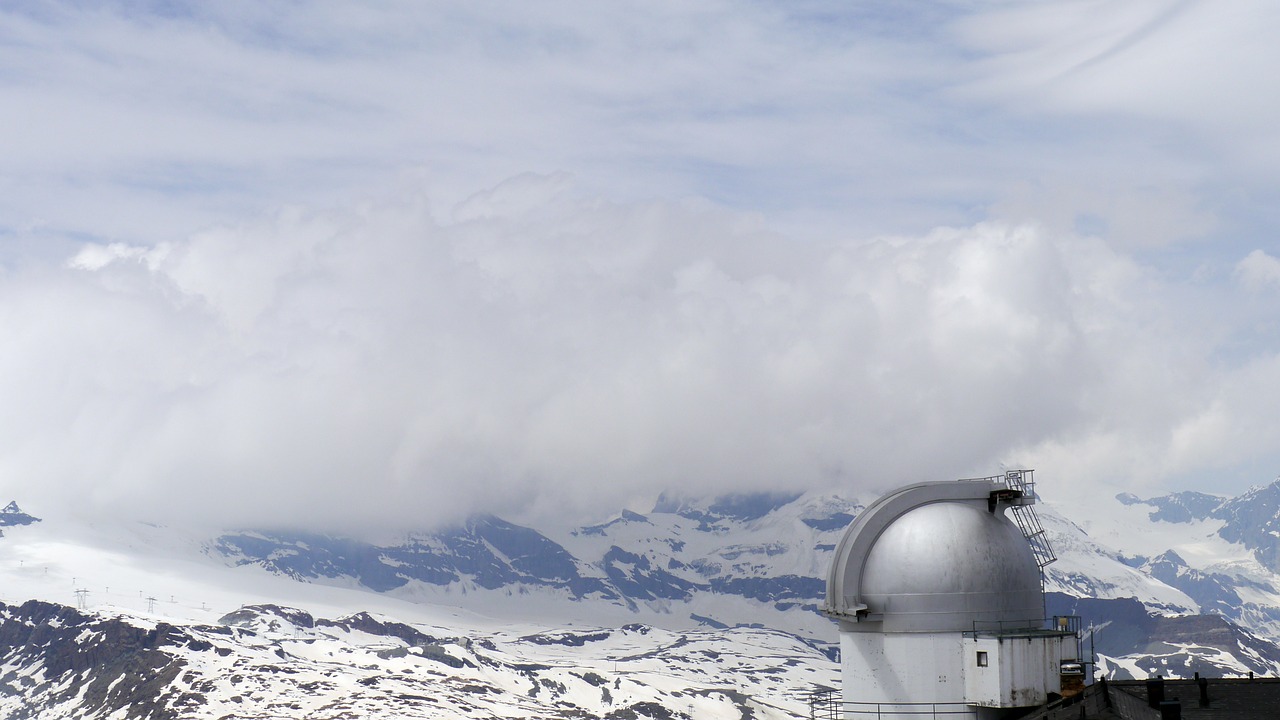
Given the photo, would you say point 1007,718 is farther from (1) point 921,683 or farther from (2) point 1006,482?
(2) point 1006,482

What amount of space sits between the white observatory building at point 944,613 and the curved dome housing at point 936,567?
3cm

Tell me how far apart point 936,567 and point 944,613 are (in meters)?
1.30

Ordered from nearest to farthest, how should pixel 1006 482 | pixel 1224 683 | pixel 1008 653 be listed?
pixel 1008 653 → pixel 1006 482 → pixel 1224 683

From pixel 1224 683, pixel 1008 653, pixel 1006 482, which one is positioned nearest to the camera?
pixel 1008 653

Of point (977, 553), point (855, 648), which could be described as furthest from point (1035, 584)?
point (855, 648)

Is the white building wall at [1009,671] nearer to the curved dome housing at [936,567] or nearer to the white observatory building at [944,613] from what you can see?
the white observatory building at [944,613]

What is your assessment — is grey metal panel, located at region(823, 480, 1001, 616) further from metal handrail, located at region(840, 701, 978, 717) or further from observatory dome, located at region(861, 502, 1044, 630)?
metal handrail, located at region(840, 701, 978, 717)

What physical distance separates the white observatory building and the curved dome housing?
29 millimetres

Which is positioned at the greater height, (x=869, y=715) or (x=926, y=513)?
(x=926, y=513)

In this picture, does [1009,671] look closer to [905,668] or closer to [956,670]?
[956,670]

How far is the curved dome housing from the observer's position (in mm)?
40312

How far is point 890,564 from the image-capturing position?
4103cm

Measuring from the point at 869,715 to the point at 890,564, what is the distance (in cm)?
449

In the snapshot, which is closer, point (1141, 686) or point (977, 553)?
point (977, 553)
